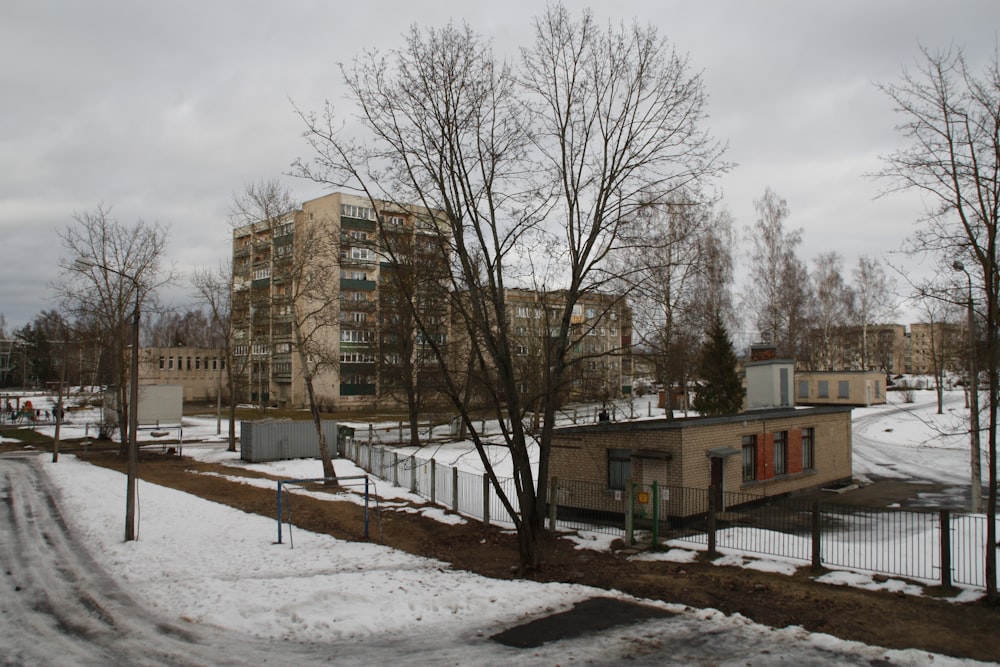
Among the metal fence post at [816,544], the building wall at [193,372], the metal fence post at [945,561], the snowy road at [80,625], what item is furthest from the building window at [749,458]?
the building wall at [193,372]

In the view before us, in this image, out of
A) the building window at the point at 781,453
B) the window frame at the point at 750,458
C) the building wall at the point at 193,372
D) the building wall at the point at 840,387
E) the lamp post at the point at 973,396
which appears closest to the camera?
the lamp post at the point at 973,396

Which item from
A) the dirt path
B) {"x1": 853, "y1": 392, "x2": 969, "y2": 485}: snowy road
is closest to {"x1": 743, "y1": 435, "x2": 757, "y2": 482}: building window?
{"x1": 853, "y1": 392, "x2": 969, "y2": 485}: snowy road

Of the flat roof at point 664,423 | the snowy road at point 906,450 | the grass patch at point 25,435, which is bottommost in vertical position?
the grass patch at point 25,435

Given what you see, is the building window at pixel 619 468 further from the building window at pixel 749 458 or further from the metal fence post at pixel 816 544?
the metal fence post at pixel 816 544

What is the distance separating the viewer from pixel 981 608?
382 inches

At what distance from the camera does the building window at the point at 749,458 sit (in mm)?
20656

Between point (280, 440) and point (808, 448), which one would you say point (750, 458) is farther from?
point (280, 440)

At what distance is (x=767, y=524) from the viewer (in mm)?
15688

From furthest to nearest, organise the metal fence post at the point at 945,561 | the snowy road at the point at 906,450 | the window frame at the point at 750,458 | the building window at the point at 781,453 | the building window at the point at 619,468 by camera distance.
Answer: the snowy road at the point at 906,450 → the building window at the point at 781,453 → the window frame at the point at 750,458 → the building window at the point at 619,468 → the metal fence post at the point at 945,561

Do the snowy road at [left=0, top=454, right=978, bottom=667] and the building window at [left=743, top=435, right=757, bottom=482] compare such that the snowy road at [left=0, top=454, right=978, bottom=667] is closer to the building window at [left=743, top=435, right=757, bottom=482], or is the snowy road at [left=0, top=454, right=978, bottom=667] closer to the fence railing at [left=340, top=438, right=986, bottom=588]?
the fence railing at [left=340, top=438, right=986, bottom=588]

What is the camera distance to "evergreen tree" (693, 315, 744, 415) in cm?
4194

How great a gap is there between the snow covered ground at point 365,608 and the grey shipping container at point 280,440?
1499 centimetres

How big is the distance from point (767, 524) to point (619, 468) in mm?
4494

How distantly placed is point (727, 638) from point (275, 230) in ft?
77.9
